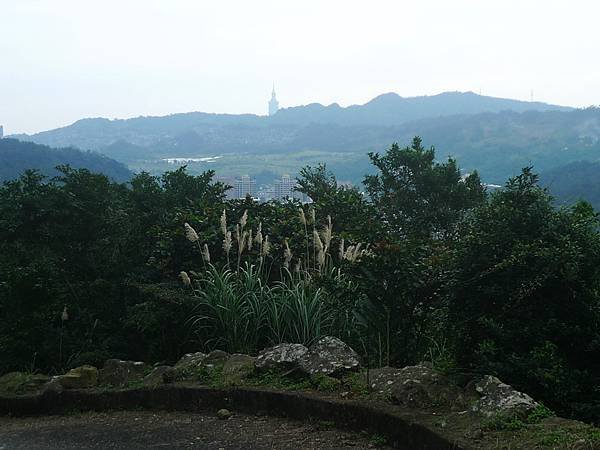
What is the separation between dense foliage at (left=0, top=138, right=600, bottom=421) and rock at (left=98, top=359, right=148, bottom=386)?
0.46 meters

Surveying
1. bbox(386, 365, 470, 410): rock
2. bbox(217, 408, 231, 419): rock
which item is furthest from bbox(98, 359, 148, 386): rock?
bbox(386, 365, 470, 410): rock

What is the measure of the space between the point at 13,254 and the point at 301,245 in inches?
118

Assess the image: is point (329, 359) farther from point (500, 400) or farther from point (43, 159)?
point (43, 159)

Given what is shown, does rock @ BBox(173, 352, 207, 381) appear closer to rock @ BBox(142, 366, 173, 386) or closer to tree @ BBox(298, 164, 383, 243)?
rock @ BBox(142, 366, 173, 386)

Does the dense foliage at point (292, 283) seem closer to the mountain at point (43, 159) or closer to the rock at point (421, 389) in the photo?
the rock at point (421, 389)

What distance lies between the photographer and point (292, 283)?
6066 millimetres

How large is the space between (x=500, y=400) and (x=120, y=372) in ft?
Answer: 10.4

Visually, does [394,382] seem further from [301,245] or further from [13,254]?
[13,254]

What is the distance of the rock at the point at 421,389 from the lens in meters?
3.96

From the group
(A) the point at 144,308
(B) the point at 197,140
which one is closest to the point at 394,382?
(A) the point at 144,308

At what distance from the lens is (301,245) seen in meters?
7.39

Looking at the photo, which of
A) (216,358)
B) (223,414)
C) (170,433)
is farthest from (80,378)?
(223,414)

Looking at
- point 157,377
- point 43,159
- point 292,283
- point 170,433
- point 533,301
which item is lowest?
point 170,433

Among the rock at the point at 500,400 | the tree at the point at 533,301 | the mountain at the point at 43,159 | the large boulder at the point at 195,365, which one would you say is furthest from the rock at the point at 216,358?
the mountain at the point at 43,159
